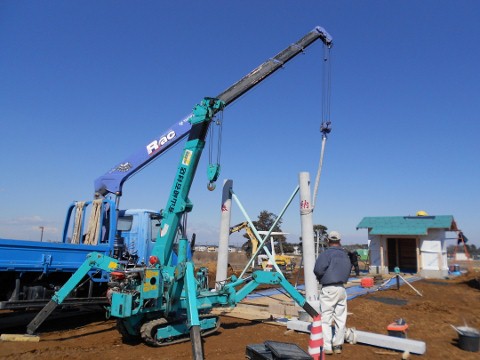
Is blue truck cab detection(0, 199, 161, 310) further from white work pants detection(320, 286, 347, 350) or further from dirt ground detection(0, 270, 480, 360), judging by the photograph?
white work pants detection(320, 286, 347, 350)

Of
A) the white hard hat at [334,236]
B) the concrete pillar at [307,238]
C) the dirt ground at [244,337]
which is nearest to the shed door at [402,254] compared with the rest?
the dirt ground at [244,337]

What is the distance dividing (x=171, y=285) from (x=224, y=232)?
4.96 m

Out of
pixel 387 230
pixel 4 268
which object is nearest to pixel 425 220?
pixel 387 230

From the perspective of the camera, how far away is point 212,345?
248 inches

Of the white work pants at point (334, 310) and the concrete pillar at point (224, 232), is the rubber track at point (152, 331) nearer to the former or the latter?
the white work pants at point (334, 310)

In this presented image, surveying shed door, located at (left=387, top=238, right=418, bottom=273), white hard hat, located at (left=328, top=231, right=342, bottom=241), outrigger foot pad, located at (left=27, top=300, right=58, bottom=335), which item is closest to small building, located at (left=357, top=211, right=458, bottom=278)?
shed door, located at (left=387, top=238, right=418, bottom=273)

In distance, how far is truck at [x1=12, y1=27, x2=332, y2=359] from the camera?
6007 mm

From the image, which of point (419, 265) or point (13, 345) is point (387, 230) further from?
point (13, 345)

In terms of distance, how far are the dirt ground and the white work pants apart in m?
0.32

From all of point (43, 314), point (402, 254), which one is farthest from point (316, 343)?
point (402, 254)

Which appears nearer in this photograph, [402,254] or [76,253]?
[76,253]

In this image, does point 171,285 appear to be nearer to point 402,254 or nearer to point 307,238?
point 307,238

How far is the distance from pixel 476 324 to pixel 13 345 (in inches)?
381

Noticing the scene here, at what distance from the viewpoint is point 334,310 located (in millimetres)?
6180
